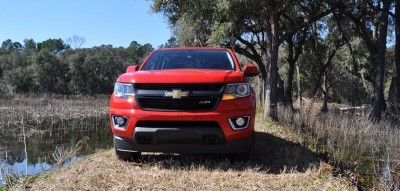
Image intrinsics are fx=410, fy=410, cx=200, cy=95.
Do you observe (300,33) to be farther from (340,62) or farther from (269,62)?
(340,62)

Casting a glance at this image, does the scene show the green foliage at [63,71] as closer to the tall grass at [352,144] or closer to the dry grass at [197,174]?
the tall grass at [352,144]

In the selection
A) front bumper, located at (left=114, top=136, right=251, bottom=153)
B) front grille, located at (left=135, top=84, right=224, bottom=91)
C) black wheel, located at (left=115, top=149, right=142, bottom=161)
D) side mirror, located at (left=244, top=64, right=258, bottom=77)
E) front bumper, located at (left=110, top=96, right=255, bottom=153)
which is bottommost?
black wheel, located at (left=115, top=149, right=142, bottom=161)

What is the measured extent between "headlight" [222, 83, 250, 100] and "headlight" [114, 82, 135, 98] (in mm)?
1234

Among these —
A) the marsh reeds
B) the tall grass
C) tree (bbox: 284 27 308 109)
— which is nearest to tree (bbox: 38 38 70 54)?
the marsh reeds

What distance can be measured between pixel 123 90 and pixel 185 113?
3.23 ft

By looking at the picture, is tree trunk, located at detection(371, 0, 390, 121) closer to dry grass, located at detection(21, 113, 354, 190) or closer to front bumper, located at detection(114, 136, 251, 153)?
dry grass, located at detection(21, 113, 354, 190)

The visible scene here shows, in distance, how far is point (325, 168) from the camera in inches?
211

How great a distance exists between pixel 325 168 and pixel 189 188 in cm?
192

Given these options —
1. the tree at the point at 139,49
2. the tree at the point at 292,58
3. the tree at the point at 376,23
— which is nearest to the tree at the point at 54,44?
the tree at the point at 139,49

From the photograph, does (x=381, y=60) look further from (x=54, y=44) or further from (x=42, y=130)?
(x=54, y=44)

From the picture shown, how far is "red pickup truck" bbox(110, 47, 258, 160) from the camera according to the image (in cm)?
517

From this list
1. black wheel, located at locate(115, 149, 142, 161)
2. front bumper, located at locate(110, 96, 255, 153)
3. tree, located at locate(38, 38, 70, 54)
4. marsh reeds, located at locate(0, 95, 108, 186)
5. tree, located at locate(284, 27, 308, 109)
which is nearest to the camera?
front bumper, located at locate(110, 96, 255, 153)

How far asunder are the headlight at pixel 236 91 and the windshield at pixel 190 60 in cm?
91

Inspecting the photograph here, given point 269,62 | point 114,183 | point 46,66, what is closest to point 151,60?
point 114,183
